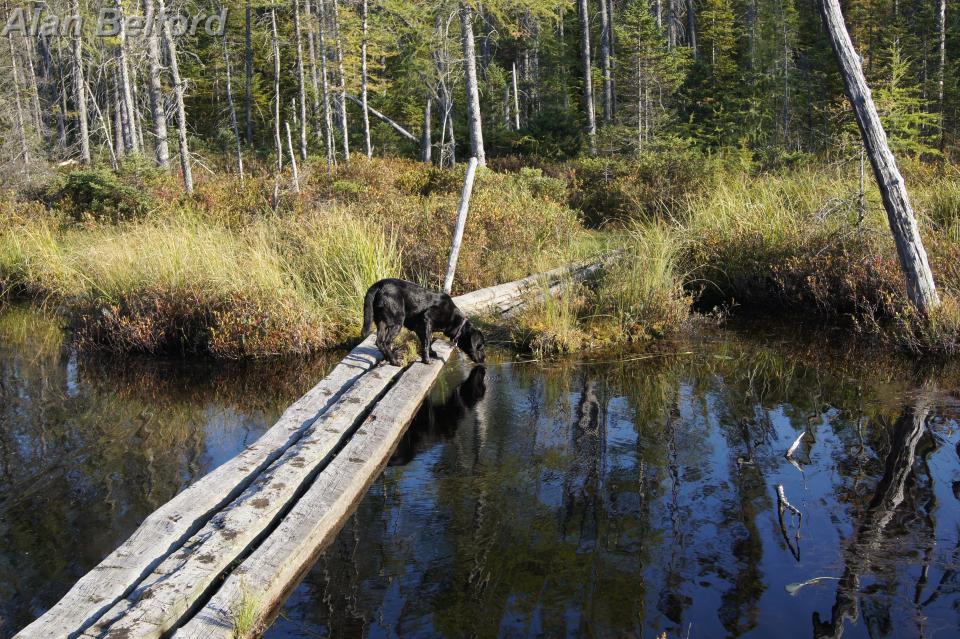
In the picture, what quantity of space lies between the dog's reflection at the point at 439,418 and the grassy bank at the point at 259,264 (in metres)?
2.24

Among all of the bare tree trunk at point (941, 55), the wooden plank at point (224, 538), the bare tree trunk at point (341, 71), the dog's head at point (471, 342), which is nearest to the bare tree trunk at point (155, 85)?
the bare tree trunk at point (341, 71)

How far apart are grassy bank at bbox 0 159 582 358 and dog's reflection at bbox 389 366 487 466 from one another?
224 cm

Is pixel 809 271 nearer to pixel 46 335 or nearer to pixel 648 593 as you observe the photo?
pixel 648 593

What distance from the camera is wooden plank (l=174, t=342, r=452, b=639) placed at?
3.90 m

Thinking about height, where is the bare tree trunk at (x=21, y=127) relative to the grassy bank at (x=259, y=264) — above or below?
above

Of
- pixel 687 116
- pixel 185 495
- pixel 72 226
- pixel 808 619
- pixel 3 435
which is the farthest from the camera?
pixel 687 116

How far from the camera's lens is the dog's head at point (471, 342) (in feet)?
29.5

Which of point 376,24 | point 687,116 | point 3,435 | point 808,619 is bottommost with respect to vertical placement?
point 808,619

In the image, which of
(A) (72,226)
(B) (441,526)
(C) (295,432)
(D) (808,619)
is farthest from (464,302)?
(A) (72,226)

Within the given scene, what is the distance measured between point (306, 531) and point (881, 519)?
3.81m

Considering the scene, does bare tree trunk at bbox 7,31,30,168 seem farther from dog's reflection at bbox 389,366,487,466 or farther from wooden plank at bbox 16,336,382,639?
wooden plank at bbox 16,336,382,639

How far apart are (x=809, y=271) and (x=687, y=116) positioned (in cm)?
2240

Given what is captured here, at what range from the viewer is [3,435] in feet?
24.4

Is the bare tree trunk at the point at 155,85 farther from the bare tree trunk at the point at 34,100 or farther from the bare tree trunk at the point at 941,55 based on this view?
the bare tree trunk at the point at 941,55
